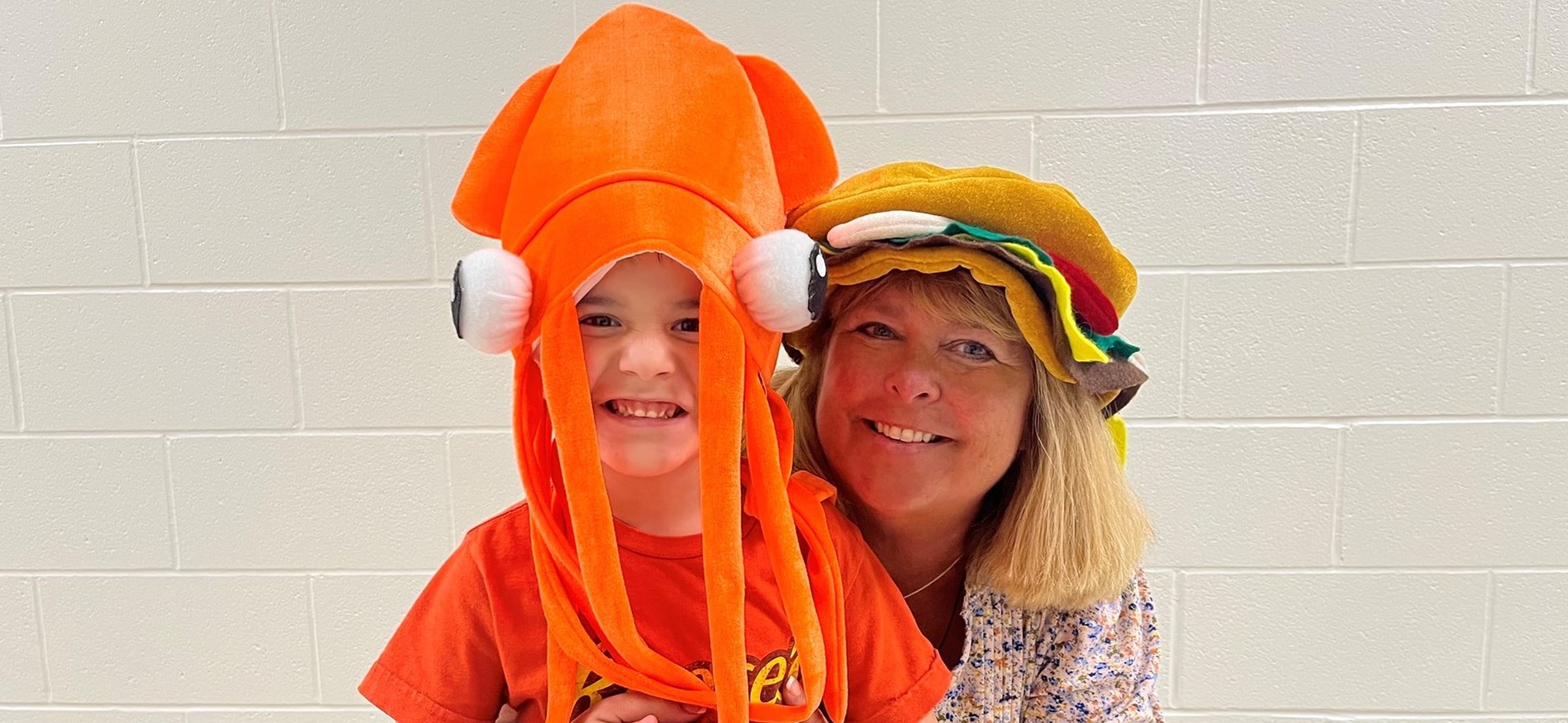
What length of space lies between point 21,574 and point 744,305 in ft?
5.16

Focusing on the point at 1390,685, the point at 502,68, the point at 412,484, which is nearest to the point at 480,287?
the point at 502,68

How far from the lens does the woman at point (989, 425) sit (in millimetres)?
1031

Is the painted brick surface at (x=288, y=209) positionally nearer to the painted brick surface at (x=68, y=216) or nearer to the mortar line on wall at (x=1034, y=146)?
the painted brick surface at (x=68, y=216)

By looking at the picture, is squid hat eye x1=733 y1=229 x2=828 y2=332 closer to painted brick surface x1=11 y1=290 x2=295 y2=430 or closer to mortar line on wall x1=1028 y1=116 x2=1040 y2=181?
mortar line on wall x1=1028 y1=116 x2=1040 y2=181

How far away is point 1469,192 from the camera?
1.46 metres

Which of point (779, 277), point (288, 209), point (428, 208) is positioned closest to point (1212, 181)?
point (779, 277)

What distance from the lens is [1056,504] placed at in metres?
1.18

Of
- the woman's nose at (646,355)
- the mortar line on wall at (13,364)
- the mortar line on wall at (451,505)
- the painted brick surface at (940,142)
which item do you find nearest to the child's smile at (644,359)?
the woman's nose at (646,355)

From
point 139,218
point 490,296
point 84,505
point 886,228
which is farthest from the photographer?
point 84,505

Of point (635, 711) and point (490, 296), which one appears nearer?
point (490, 296)

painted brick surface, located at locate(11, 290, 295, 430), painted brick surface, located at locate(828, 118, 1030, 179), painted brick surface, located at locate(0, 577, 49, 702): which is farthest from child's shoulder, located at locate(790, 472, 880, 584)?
painted brick surface, located at locate(0, 577, 49, 702)

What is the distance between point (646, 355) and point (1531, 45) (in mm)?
1419

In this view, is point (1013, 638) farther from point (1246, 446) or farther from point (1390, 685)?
point (1390, 685)

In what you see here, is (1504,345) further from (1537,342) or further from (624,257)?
(624,257)
